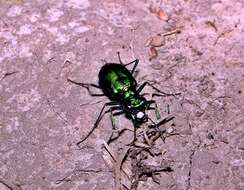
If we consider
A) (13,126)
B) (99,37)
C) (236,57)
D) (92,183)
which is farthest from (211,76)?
(13,126)

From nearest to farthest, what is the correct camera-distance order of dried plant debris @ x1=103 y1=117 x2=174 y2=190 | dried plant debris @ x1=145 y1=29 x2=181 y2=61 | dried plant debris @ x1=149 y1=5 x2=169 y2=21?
1. dried plant debris @ x1=103 y1=117 x2=174 y2=190
2. dried plant debris @ x1=145 y1=29 x2=181 y2=61
3. dried plant debris @ x1=149 y1=5 x2=169 y2=21

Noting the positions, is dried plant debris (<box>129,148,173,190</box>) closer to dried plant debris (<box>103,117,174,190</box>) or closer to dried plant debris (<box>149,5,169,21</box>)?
dried plant debris (<box>103,117,174,190</box>)

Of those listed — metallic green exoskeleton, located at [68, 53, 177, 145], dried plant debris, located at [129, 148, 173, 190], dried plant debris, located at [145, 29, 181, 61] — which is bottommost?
dried plant debris, located at [129, 148, 173, 190]

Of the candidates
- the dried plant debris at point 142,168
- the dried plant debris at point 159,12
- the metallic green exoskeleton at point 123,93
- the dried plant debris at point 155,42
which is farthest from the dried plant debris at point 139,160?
the dried plant debris at point 159,12

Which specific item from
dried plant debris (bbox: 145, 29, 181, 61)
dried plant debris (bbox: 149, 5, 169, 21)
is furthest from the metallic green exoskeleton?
dried plant debris (bbox: 149, 5, 169, 21)

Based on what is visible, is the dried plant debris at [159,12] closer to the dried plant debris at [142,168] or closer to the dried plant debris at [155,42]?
the dried plant debris at [155,42]

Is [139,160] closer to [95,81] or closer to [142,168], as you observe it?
[142,168]
